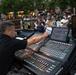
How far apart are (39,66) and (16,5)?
4189cm

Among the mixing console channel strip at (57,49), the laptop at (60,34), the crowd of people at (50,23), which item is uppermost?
the laptop at (60,34)

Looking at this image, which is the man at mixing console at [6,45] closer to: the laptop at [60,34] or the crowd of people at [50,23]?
the laptop at [60,34]

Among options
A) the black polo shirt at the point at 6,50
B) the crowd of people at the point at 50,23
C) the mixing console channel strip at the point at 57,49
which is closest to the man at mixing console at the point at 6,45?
the black polo shirt at the point at 6,50

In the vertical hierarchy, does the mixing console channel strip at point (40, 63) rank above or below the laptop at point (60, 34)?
below

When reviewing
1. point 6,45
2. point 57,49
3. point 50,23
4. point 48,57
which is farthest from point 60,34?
point 50,23

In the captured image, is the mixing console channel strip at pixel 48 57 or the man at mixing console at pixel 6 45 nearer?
the mixing console channel strip at pixel 48 57

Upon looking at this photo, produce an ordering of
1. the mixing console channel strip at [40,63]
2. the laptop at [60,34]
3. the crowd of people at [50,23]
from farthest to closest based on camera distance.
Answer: the crowd of people at [50,23] < the laptop at [60,34] < the mixing console channel strip at [40,63]

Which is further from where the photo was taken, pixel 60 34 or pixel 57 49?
pixel 60 34

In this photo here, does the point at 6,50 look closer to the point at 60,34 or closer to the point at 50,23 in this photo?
the point at 60,34

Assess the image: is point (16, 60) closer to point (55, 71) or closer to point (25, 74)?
point (25, 74)

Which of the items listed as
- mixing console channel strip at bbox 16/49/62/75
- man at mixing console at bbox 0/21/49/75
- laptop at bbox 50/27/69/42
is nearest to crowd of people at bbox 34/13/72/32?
laptop at bbox 50/27/69/42

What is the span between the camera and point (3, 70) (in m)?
2.91

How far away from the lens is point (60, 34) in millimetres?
2951

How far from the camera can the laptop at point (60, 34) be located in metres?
2.87
